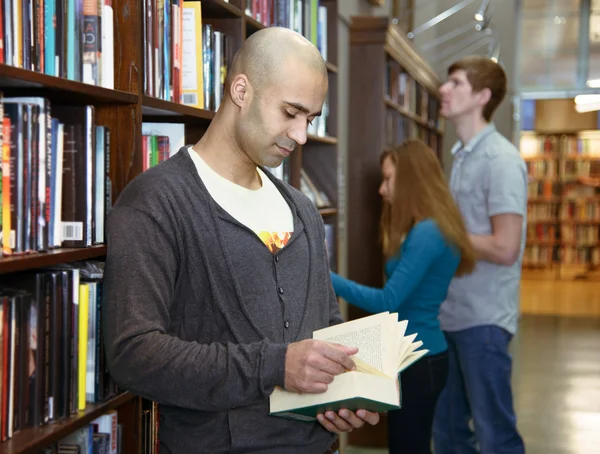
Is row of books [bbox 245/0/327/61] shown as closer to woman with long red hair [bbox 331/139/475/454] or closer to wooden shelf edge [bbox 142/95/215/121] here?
wooden shelf edge [bbox 142/95/215/121]

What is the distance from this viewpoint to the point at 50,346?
1.40m

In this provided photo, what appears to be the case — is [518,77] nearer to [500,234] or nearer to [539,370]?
[539,370]

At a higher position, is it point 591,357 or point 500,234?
point 500,234

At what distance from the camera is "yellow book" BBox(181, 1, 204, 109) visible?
202cm

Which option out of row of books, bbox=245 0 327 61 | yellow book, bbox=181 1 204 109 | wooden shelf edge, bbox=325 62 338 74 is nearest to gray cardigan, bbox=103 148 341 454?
yellow book, bbox=181 1 204 109

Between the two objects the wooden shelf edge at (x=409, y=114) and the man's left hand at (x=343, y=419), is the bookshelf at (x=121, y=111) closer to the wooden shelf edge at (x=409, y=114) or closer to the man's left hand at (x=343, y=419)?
the man's left hand at (x=343, y=419)

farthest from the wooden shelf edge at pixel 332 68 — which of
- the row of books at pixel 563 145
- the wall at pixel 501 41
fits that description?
the row of books at pixel 563 145

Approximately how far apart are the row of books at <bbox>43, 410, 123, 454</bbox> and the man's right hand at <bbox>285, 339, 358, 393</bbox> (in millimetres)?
515

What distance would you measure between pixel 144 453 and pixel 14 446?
53 centimetres

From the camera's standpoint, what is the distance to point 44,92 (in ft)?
4.66

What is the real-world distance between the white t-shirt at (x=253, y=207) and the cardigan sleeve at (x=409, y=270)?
1.04m

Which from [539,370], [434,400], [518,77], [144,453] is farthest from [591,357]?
[144,453]

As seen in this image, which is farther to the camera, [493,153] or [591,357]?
[591,357]

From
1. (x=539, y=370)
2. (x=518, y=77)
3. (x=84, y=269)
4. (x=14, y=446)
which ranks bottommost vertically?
(x=539, y=370)
